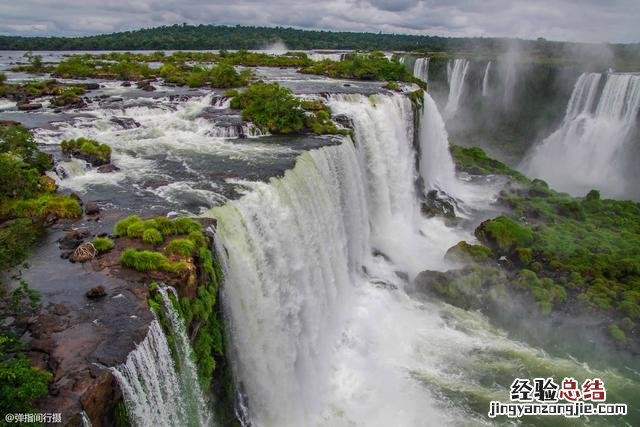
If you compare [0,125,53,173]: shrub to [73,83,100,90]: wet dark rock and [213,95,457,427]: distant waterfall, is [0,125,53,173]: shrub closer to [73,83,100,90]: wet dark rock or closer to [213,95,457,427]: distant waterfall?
[213,95,457,427]: distant waterfall

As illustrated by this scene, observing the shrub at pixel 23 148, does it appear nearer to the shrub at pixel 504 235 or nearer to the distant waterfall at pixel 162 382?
the distant waterfall at pixel 162 382

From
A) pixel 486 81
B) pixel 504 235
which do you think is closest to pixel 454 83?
pixel 486 81

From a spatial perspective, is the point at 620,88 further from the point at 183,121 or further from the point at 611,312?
the point at 183,121

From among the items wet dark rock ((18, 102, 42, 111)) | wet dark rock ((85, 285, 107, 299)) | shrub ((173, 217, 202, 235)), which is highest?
wet dark rock ((18, 102, 42, 111))

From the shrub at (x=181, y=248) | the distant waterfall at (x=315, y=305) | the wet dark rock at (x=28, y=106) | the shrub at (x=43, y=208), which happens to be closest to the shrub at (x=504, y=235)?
the distant waterfall at (x=315, y=305)

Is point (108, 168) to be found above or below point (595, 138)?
above

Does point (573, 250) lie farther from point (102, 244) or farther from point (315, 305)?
point (102, 244)

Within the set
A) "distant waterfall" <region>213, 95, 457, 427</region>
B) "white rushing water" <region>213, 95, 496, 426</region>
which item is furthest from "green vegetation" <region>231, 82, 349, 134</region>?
"distant waterfall" <region>213, 95, 457, 427</region>
